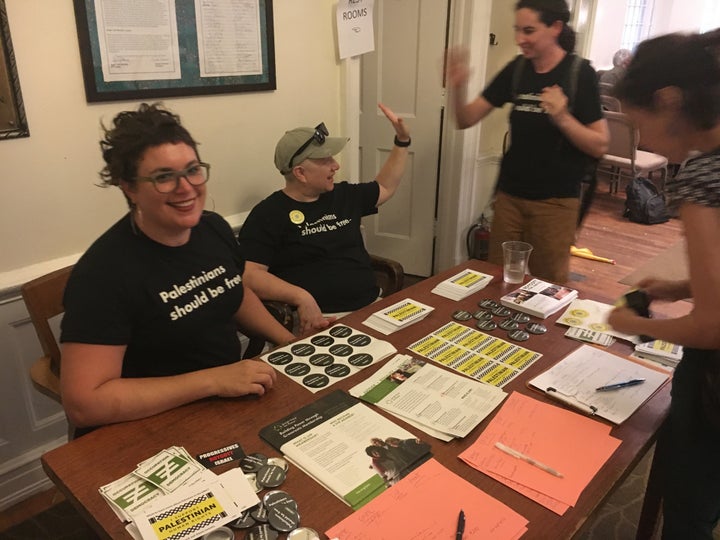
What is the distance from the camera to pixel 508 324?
1.59 m

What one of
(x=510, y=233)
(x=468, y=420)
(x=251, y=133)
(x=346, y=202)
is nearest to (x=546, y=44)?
(x=510, y=233)

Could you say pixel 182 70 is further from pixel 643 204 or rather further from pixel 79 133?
pixel 643 204

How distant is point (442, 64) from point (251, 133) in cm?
137

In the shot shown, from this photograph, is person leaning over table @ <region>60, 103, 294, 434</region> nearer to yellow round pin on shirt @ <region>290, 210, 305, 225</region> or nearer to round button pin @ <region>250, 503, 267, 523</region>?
round button pin @ <region>250, 503, 267, 523</region>

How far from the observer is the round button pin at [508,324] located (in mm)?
1571

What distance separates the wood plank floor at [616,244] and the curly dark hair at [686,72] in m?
2.37

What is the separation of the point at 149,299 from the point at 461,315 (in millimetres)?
840

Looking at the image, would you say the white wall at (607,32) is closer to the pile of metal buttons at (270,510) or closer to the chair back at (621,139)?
the chair back at (621,139)

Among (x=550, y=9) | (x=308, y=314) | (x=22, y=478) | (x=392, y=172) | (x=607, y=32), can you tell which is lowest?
(x=22, y=478)

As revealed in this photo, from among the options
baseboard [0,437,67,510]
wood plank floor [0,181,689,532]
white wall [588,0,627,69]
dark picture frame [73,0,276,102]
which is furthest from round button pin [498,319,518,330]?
white wall [588,0,627,69]

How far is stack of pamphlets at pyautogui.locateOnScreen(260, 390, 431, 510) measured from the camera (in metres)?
1.01

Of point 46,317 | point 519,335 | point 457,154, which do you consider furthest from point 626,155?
point 46,317

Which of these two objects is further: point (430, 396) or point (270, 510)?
point (430, 396)

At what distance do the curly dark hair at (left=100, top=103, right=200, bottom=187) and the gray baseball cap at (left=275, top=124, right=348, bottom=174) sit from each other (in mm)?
685
